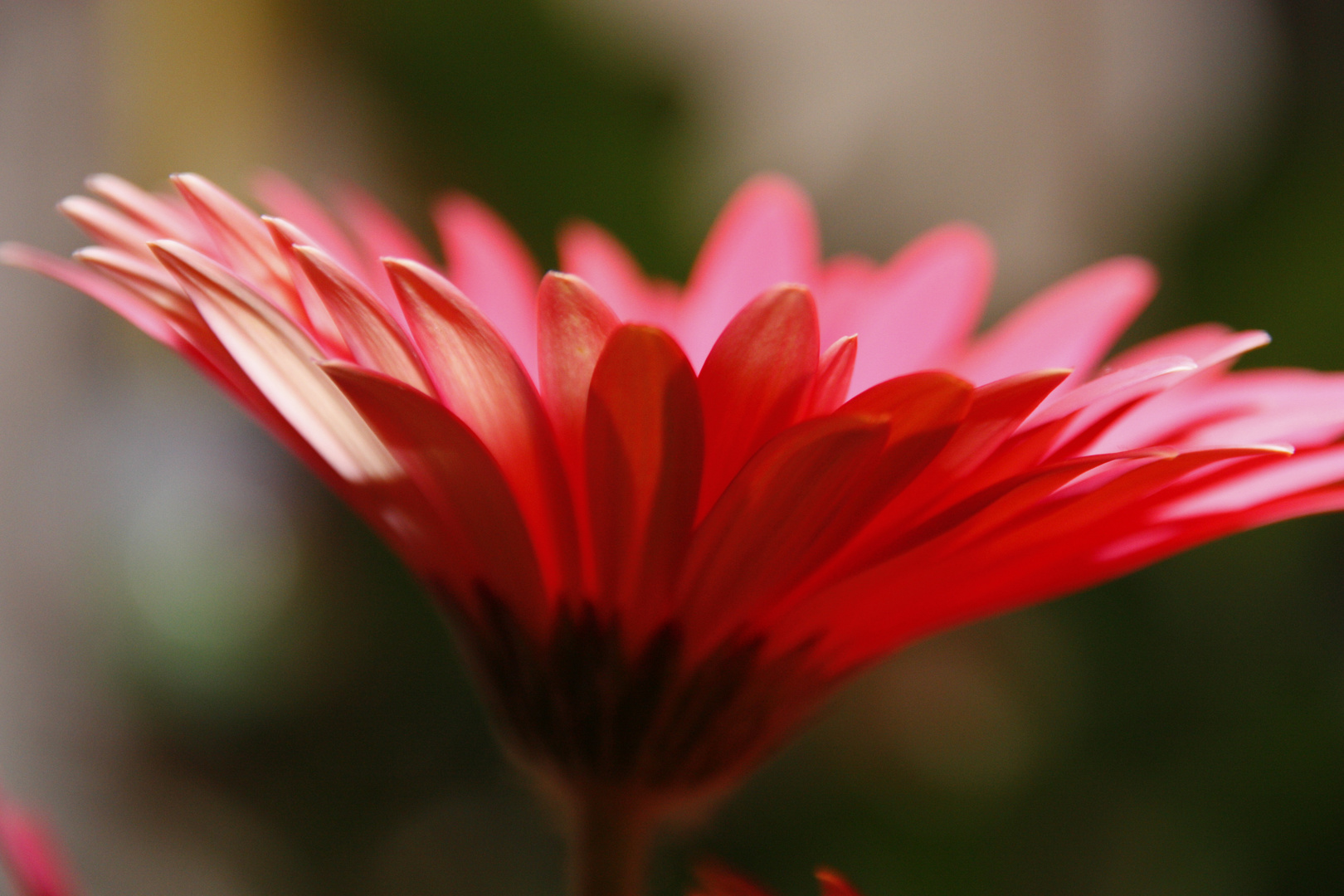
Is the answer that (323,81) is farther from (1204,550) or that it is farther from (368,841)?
(1204,550)

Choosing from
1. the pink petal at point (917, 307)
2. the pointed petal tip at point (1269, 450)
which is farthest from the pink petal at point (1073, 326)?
the pointed petal tip at point (1269, 450)

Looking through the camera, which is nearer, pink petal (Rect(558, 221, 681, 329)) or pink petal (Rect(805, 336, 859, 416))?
pink petal (Rect(805, 336, 859, 416))

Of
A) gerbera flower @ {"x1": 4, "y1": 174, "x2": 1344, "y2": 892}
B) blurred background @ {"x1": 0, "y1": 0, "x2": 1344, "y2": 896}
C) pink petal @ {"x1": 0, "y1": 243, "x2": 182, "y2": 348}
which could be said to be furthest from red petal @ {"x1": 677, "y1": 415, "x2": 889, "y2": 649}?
blurred background @ {"x1": 0, "y1": 0, "x2": 1344, "y2": 896}

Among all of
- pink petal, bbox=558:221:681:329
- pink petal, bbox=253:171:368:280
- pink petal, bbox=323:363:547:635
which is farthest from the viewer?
pink petal, bbox=558:221:681:329

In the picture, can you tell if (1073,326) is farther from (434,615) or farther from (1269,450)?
(434,615)

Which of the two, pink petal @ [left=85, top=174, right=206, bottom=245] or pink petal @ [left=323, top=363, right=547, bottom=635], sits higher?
pink petal @ [left=85, top=174, right=206, bottom=245]

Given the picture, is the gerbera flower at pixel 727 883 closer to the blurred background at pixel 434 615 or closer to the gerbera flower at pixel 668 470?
the gerbera flower at pixel 668 470

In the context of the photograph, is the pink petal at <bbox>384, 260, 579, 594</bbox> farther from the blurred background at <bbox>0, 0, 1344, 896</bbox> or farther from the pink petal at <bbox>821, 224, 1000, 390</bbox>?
the blurred background at <bbox>0, 0, 1344, 896</bbox>

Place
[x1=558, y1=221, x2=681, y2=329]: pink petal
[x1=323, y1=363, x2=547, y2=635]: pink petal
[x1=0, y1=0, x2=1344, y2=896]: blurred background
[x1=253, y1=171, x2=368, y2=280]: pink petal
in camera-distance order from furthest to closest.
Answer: [x1=0, y1=0, x2=1344, y2=896]: blurred background
[x1=558, y1=221, x2=681, y2=329]: pink petal
[x1=253, y1=171, x2=368, y2=280]: pink petal
[x1=323, y1=363, x2=547, y2=635]: pink petal
